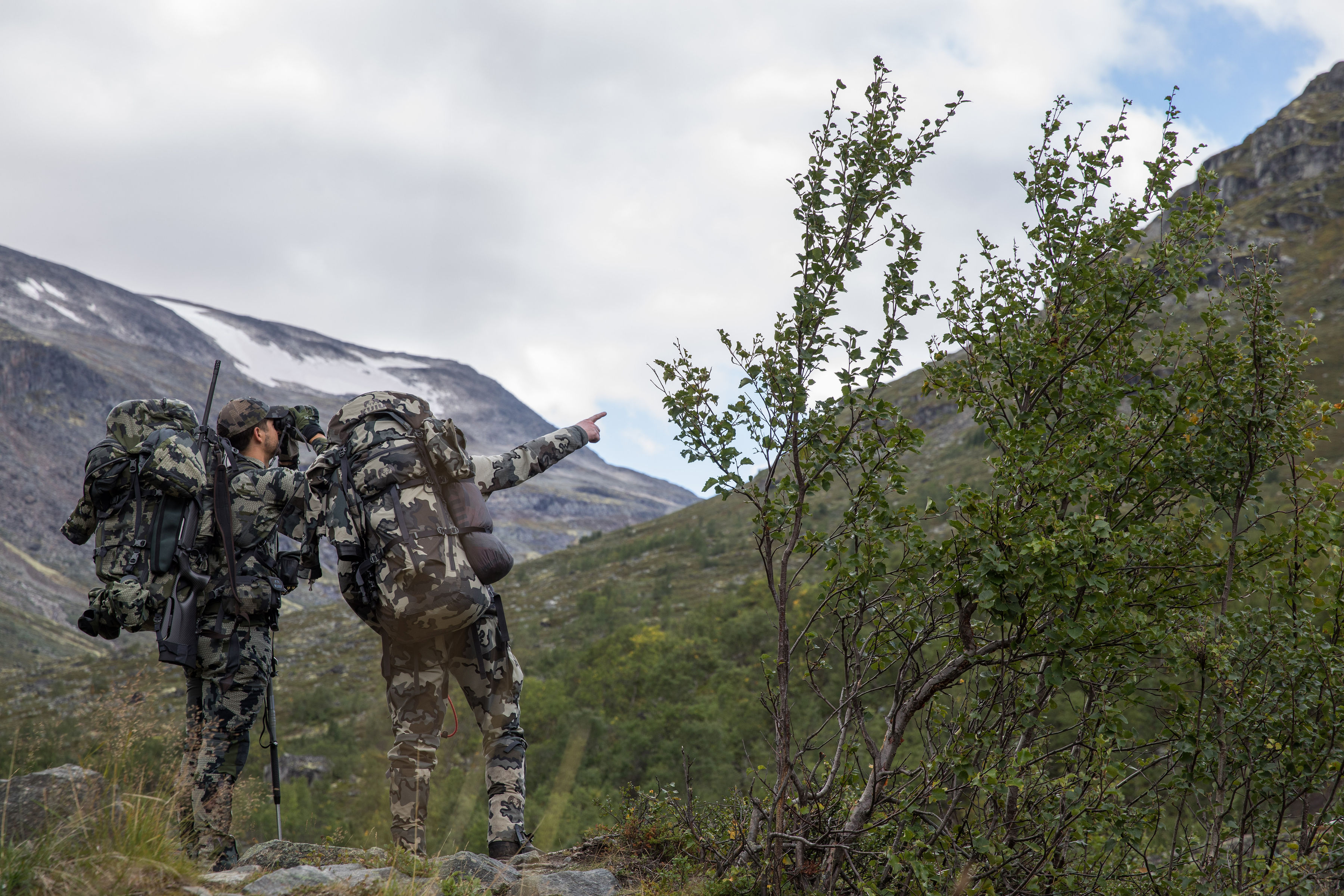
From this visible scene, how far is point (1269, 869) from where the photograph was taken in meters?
3.56

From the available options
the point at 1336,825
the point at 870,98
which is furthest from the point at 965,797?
the point at 870,98

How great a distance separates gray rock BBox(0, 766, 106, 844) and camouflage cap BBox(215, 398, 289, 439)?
177 cm

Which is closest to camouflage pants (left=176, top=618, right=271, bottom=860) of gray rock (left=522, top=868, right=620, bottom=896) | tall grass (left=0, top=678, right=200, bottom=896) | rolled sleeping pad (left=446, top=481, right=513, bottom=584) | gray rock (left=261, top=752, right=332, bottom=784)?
tall grass (left=0, top=678, right=200, bottom=896)

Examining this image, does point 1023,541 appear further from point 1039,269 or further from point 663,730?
point 663,730

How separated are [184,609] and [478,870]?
1.99 metres

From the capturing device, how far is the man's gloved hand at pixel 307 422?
4.52m

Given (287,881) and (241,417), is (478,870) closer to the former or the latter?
(287,881)

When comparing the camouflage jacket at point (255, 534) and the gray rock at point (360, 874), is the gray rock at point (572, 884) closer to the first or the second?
the gray rock at point (360, 874)

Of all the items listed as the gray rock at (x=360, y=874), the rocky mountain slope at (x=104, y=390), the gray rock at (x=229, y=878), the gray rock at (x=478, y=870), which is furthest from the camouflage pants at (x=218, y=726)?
the rocky mountain slope at (x=104, y=390)

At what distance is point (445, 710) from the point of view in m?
4.00

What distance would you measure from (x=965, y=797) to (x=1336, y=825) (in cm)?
156

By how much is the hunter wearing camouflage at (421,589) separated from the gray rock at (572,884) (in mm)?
407

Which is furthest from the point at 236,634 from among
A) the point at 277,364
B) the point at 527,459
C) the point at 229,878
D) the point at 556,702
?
the point at 277,364

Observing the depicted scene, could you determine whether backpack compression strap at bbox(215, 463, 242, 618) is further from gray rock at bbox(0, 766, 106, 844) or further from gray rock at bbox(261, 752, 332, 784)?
gray rock at bbox(261, 752, 332, 784)
